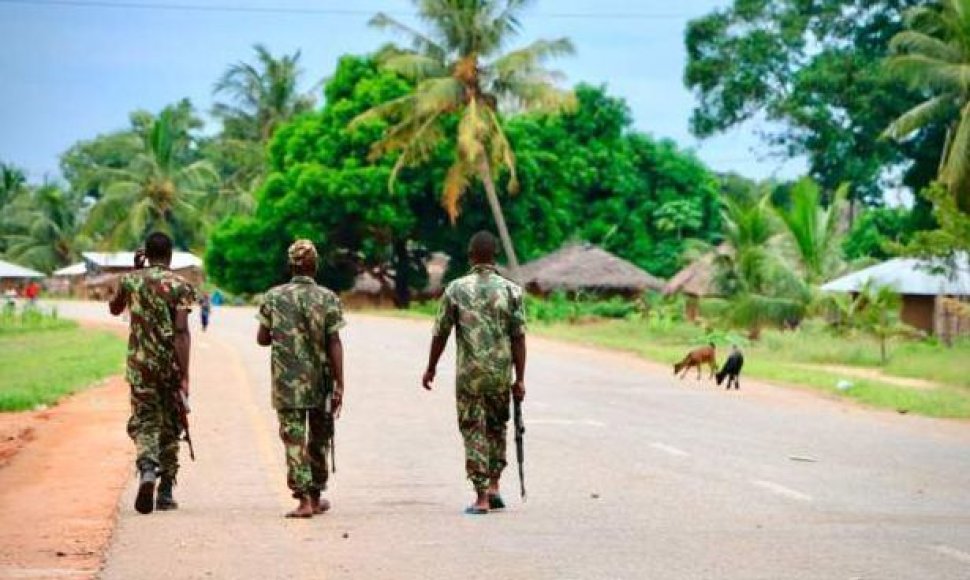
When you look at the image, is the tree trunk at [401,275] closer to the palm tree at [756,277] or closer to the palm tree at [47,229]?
the palm tree at [756,277]

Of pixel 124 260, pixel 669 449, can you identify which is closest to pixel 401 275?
pixel 124 260

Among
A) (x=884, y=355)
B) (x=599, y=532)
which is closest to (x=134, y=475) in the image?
(x=599, y=532)

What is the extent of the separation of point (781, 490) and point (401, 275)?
5599 centimetres

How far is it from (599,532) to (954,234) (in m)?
22.5

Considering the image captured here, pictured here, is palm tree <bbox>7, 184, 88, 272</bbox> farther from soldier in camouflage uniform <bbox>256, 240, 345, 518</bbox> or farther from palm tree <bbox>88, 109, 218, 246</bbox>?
soldier in camouflage uniform <bbox>256, 240, 345, 518</bbox>

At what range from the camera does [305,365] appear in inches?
407

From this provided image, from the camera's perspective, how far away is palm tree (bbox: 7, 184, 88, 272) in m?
98.7

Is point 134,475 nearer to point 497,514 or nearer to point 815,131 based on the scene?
point 497,514

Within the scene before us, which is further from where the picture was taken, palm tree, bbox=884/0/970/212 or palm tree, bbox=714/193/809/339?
palm tree, bbox=714/193/809/339

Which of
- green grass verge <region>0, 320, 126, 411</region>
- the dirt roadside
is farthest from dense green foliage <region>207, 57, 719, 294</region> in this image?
the dirt roadside

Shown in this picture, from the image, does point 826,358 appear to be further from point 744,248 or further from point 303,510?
point 303,510

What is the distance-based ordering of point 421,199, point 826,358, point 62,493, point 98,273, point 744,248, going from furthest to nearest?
point 98,273 < point 421,199 < point 744,248 < point 826,358 < point 62,493

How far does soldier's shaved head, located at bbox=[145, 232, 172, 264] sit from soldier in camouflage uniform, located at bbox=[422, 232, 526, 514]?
6.02 feet

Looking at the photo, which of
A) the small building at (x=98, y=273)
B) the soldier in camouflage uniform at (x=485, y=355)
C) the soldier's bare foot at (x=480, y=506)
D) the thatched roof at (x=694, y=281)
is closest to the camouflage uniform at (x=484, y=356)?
the soldier in camouflage uniform at (x=485, y=355)
